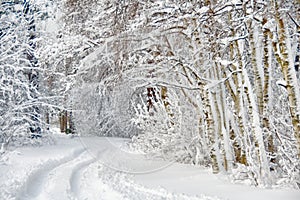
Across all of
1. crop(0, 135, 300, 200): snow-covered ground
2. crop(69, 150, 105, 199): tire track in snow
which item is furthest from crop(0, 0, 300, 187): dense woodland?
crop(69, 150, 105, 199): tire track in snow

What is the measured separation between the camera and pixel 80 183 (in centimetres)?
916

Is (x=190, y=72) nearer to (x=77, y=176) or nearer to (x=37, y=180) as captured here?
(x=77, y=176)

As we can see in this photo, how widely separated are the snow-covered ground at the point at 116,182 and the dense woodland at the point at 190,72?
0.61m

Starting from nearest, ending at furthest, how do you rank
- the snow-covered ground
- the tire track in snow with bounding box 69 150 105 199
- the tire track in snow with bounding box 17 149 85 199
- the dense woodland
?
the snow-covered ground < the dense woodland < the tire track in snow with bounding box 17 149 85 199 < the tire track in snow with bounding box 69 150 105 199

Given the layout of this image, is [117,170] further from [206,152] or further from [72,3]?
[72,3]

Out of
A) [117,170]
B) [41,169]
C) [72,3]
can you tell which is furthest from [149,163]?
[72,3]

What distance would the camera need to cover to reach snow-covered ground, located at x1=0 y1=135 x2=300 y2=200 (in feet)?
23.1

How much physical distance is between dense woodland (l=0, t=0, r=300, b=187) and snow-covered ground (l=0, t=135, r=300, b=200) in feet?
2.00

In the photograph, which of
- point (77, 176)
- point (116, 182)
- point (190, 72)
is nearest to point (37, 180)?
point (77, 176)

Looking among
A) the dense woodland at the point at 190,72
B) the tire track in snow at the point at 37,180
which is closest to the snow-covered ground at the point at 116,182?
the tire track in snow at the point at 37,180

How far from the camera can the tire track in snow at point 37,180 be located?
768 centimetres

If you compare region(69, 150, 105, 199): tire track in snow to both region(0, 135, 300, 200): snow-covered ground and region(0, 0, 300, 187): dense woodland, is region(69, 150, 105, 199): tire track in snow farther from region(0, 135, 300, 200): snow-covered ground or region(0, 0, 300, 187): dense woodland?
region(0, 0, 300, 187): dense woodland

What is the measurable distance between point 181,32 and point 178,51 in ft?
2.91

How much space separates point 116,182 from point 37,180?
1877mm
